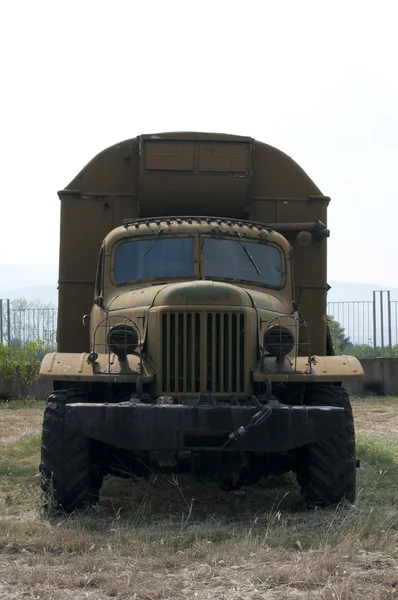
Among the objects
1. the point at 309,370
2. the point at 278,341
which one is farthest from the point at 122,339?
the point at 309,370

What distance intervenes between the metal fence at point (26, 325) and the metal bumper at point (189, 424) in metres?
14.2

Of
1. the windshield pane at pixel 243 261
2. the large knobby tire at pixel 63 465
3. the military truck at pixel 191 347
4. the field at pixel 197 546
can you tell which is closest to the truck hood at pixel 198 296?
the military truck at pixel 191 347

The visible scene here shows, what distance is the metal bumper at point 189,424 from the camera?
6.54m

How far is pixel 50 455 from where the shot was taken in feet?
22.5

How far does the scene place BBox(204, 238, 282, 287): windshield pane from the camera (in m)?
8.41

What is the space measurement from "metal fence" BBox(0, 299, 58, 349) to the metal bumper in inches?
560

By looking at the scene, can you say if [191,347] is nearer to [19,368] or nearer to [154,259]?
[154,259]

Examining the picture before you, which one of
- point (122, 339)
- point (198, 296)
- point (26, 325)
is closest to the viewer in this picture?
point (198, 296)

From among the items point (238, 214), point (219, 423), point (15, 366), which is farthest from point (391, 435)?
point (15, 366)

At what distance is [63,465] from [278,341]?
1.95 metres

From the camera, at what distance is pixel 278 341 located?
7.30m

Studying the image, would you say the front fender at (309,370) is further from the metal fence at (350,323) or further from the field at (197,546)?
the metal fence at (350,323)

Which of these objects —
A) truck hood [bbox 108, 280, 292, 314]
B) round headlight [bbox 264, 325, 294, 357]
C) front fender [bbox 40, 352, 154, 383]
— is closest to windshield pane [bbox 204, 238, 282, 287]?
truck hood [bbox 108, 280, 292, 314]

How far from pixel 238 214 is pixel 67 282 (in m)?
2.02
